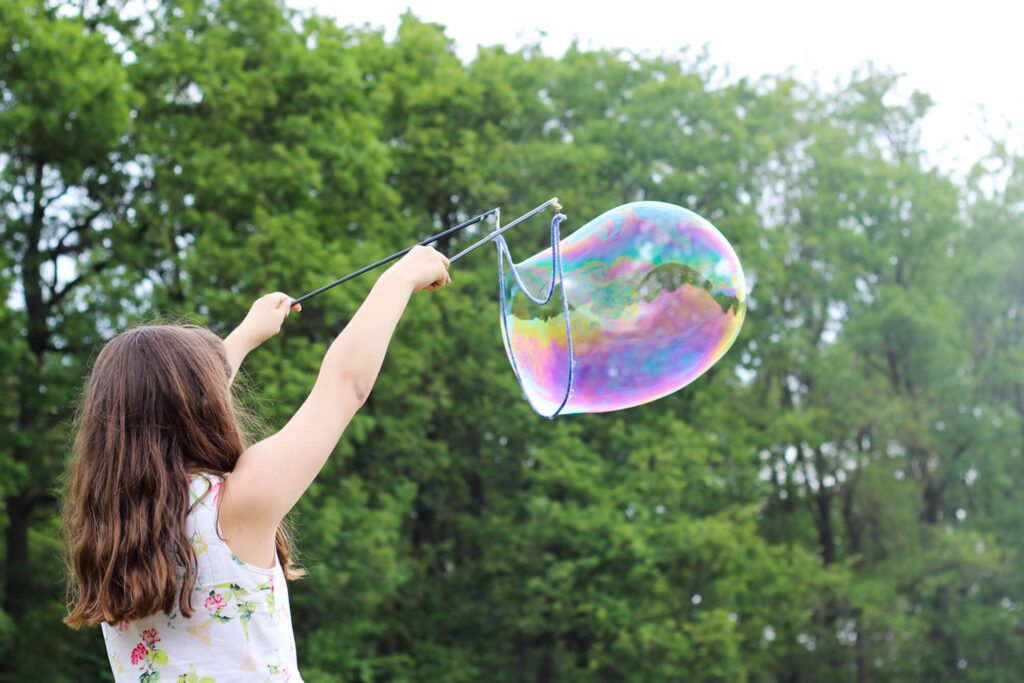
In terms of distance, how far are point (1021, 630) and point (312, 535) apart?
1470 cm

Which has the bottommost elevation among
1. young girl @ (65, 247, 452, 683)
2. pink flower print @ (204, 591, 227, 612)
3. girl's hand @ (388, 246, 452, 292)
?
pink flower print @ (204, 591, 227, 612)

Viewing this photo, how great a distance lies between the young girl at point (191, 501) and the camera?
1.88 meters

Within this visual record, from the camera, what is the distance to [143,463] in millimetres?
1955

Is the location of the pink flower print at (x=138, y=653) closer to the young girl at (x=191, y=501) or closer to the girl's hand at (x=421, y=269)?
the young girl at (x=191, y=501)

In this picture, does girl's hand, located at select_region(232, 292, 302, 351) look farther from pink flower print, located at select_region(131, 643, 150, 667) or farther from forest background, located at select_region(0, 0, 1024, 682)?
forest background, located at select_region(0, 0, 1024, 682)

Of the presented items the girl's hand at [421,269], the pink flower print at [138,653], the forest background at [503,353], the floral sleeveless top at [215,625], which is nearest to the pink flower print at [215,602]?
the floral sleeveless top at [215,625]

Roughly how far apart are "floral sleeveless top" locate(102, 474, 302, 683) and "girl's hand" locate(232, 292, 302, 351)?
0.97 meters

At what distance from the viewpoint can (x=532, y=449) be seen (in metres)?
17.8

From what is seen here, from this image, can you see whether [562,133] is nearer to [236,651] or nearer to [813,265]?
[813,265]

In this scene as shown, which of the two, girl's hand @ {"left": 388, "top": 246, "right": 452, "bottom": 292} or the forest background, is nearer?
girl's hand @ {"left": 388, "top": 246, "right": 452, "bottom": 292}

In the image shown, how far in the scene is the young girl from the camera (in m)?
1.88

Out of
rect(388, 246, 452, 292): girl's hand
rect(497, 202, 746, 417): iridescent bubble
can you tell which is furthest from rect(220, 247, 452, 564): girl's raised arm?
rect(497, 202, 746, 417): iridescent bubble

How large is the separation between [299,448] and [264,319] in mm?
1154

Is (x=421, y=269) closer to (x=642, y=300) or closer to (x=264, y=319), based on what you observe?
(x=264, y=319)
